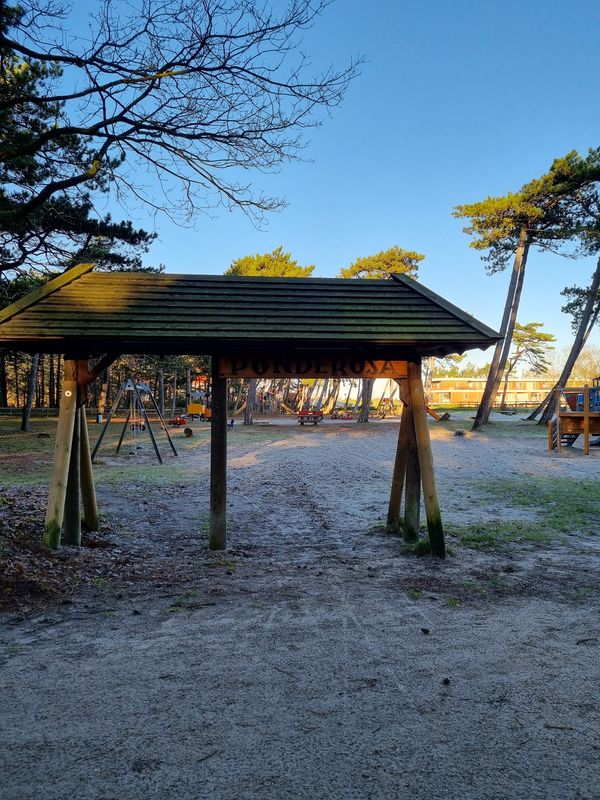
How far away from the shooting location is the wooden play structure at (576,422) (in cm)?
1797

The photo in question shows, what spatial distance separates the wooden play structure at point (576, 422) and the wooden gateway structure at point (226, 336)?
1317 cm

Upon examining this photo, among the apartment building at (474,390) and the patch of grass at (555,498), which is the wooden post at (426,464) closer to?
the patch of grass at (555,498)

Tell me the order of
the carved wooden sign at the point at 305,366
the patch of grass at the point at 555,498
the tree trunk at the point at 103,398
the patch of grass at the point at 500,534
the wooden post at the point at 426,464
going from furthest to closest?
the tree trunk at the point at 103,398 < the patch of grass at the point at 555,498 < the patch of grass at the point at 500,534 < the carved wooden sign at the point at 305,366 < the wooden post at the point at 426,464

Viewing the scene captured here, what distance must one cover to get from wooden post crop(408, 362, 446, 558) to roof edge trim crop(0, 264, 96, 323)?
4.48 meters

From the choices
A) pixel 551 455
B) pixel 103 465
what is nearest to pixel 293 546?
pixel 103 465

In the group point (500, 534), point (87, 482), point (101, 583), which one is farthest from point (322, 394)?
point (101, 583)

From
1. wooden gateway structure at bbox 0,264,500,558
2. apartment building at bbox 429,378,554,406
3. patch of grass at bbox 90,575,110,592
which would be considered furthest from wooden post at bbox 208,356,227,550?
apartment building at bbox 429,378,554,406

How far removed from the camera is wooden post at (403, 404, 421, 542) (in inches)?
274

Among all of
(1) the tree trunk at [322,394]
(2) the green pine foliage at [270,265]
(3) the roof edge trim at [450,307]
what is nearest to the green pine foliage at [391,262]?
(2) the green pine foliage at [270,265]

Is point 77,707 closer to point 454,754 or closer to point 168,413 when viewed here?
point 454,754

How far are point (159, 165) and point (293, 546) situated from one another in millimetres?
5783

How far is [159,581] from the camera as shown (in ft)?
18.0

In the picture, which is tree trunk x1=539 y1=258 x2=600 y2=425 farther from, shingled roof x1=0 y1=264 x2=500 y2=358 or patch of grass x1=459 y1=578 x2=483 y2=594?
patch of grass x1=459 y1=578 x2=483 y2=594

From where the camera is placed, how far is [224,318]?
642cm
